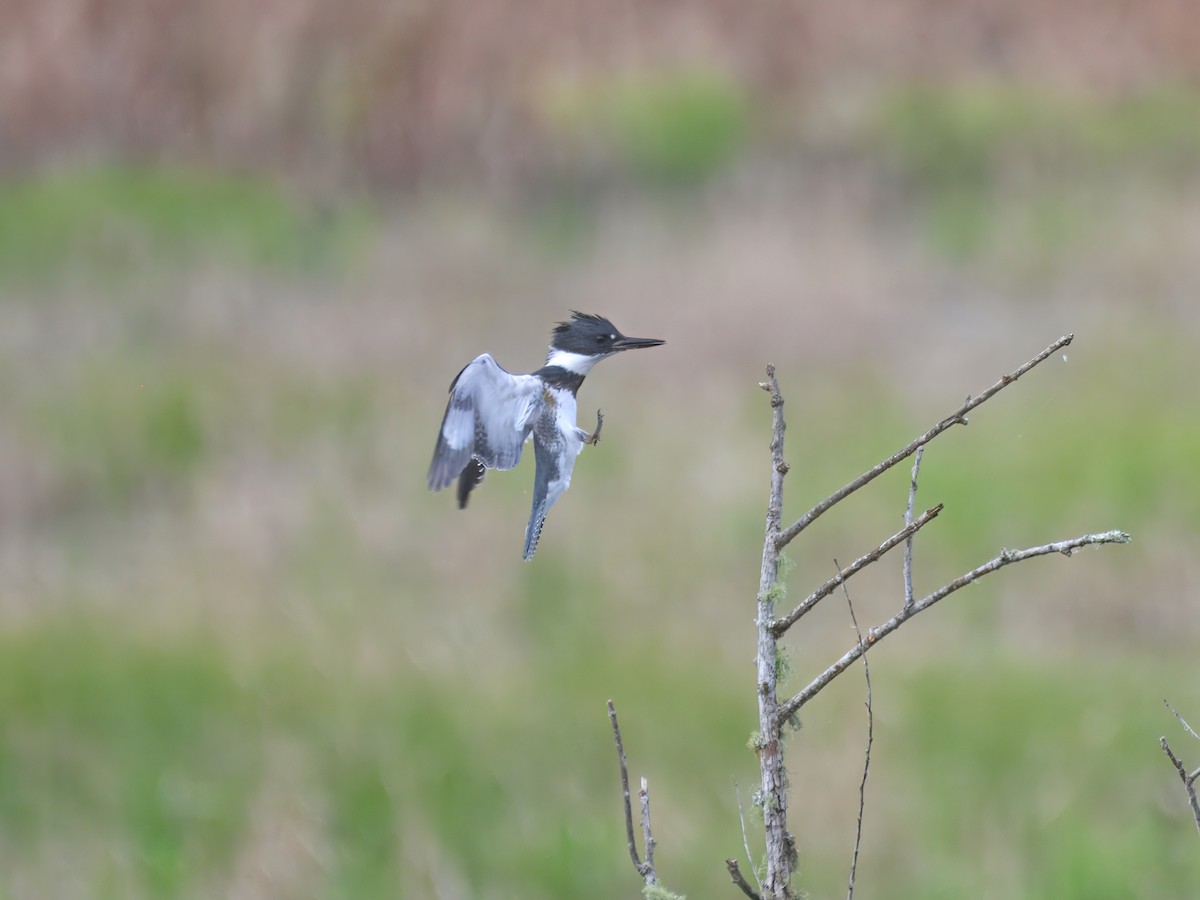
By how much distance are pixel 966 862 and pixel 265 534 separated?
6.89 metres

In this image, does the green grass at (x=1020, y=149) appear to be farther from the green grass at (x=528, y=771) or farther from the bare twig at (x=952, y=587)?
the bare twig at (x=952, y=587)

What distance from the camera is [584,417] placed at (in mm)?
14484

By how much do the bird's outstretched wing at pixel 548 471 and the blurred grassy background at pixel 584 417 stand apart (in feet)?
8.26

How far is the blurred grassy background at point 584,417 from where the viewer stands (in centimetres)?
1057

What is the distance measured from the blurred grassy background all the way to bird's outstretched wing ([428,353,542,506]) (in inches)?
101

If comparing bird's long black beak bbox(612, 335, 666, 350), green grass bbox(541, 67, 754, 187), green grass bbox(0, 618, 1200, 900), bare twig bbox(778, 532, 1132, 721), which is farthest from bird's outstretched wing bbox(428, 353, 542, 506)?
green grass bbox(541, 67, 754, 187)

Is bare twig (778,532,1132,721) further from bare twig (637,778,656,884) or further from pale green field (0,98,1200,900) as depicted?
pale green field (0,98,1200,900)

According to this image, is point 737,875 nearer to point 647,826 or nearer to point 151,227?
point 647,826

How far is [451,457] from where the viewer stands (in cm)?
410

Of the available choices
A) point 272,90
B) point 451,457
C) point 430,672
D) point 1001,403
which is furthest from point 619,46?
point 451,457

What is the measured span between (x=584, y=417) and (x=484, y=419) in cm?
1025

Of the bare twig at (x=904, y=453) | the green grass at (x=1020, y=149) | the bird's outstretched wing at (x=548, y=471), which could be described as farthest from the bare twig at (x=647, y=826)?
the green grass at (x=1020, y=149)

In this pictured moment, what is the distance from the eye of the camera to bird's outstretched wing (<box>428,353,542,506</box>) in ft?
13.4

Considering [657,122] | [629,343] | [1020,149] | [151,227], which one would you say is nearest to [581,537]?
[151,227]
